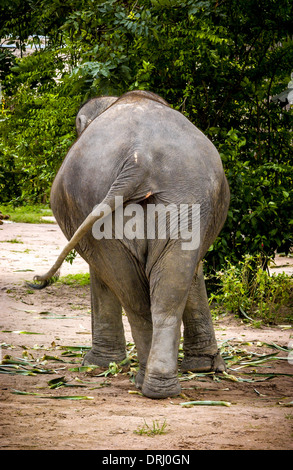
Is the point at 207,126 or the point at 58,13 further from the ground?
the point at 58,13

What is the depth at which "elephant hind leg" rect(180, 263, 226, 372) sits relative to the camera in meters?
5.14

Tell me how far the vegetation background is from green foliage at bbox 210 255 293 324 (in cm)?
24

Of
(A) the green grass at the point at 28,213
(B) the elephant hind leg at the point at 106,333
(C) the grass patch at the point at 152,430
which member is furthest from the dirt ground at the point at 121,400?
(A) the green grass at the point at 28,213

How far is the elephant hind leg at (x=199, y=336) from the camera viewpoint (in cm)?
514

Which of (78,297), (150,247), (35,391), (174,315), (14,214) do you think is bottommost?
(14,214)

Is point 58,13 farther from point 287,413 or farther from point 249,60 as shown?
point 287,413

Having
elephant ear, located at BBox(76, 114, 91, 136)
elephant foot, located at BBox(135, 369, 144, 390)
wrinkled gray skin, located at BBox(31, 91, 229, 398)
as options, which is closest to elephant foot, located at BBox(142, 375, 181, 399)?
wrinkled gray skin, located at BBox(31, 91, 229, 398)

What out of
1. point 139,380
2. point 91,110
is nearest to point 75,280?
point 91,110

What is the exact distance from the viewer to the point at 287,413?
12.9 feet

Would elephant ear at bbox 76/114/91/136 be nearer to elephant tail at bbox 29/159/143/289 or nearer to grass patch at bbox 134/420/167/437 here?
elephant tail at bbox 29/159/143/289

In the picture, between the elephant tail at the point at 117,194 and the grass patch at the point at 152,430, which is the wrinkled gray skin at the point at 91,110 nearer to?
the elephant tail at the point at 117,194

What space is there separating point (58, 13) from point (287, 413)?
241 inches

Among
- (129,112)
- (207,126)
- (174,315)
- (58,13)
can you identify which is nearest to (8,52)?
(58,13)

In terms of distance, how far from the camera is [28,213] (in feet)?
60.7
